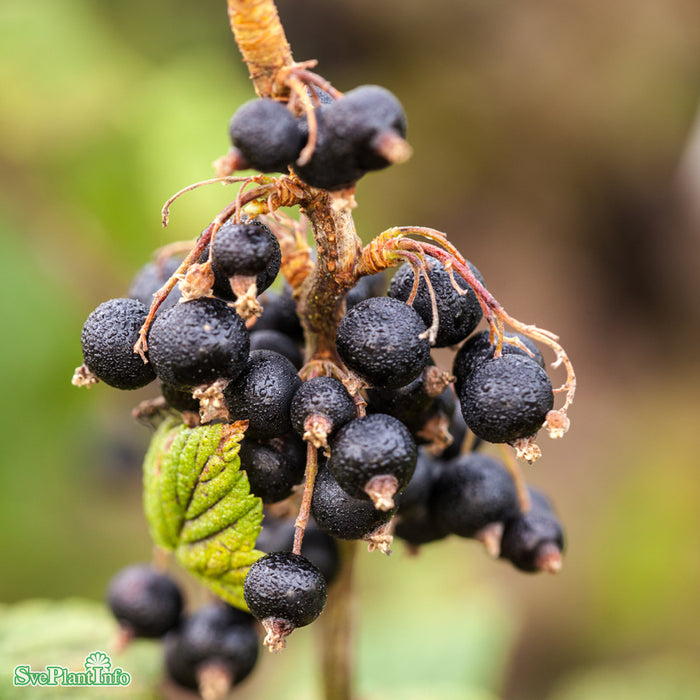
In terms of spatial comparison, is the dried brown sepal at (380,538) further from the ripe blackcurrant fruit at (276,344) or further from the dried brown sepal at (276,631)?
the ripe blackcurrant fruit at (276,344)

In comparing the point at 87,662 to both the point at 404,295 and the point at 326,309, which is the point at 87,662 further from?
the point at 404,295

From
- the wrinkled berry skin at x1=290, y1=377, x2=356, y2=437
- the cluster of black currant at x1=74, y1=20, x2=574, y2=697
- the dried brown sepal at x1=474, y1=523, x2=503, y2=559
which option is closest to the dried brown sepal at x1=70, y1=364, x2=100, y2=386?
the cluster of black currant at x1=74, y1=20, x2=574, y2=697

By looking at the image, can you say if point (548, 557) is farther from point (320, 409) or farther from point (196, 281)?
point (196, 281)

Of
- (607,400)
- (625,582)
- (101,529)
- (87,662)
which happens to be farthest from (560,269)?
(87,662)

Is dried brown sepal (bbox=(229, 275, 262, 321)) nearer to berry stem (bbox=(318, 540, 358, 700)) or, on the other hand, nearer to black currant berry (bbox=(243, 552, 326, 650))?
black currant berry (bbox=(243, 552, 326, 650))

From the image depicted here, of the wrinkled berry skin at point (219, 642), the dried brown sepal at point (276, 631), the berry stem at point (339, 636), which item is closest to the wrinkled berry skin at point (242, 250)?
the dried brown sepal at point (276, 631)

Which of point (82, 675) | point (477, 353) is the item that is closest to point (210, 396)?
point (477, 353)
